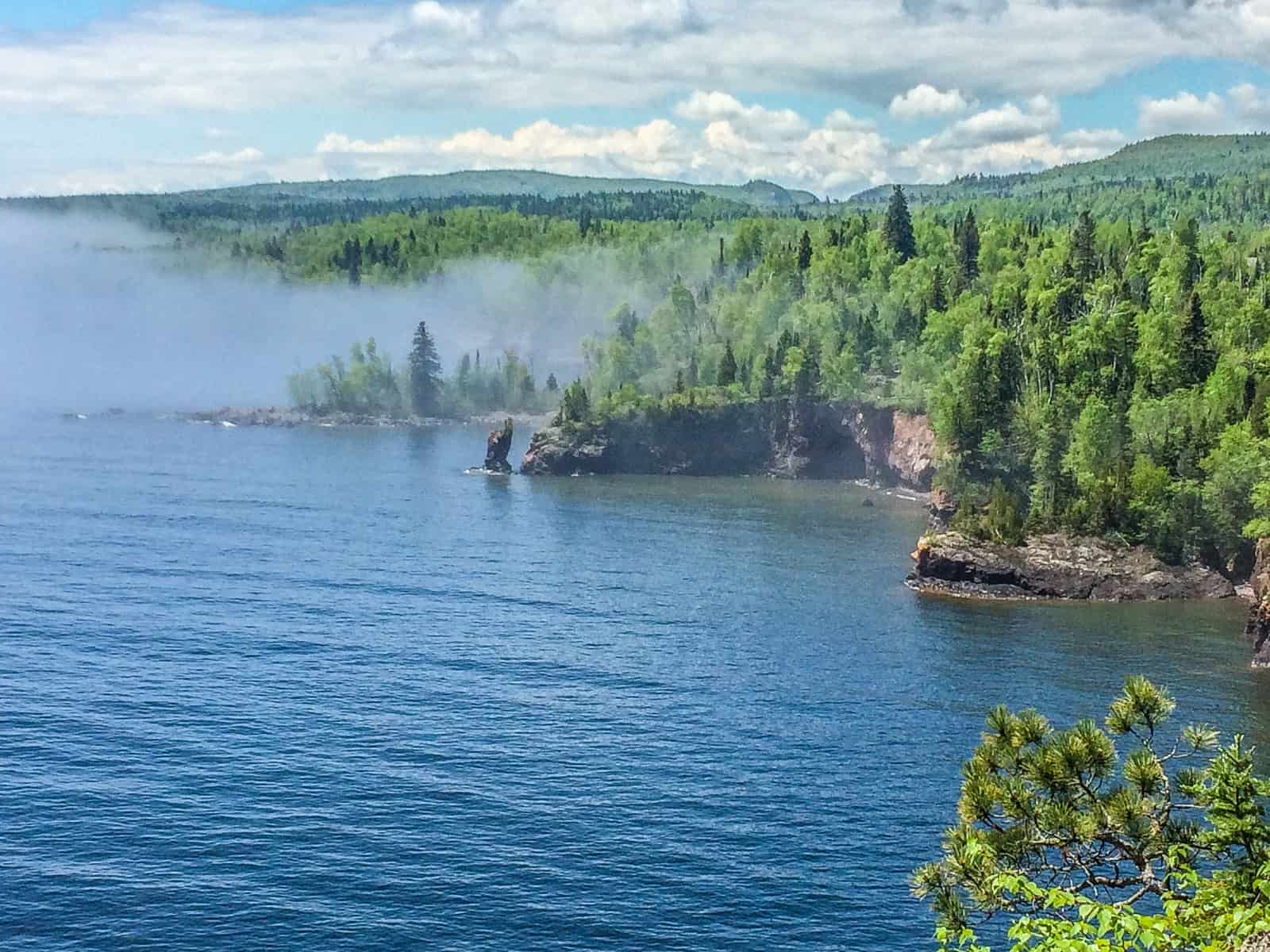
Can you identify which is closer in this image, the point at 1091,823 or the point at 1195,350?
the point at 1091,823

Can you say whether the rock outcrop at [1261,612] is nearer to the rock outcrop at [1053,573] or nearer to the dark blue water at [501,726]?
the dark blue water at [501,726]

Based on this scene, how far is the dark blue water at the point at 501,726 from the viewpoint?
67.5 meters

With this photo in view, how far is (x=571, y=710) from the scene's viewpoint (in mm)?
96500

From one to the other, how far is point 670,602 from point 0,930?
7342 centimetres

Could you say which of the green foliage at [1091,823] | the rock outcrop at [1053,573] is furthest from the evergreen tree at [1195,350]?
the green foliage at [1091,823]

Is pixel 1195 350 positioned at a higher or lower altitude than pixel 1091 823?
higher

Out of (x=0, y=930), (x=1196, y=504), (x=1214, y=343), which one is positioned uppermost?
(x=1214, y=343)

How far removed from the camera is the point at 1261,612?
368ft

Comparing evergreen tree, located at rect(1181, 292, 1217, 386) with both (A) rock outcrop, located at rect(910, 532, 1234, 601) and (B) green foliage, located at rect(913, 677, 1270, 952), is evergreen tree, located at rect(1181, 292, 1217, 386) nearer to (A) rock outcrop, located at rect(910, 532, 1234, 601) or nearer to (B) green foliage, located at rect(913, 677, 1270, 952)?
(A) rock outcrop, located at rect(910, 532, 1234, 601)

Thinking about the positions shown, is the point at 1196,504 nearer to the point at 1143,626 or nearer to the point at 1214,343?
the point at 1143,626

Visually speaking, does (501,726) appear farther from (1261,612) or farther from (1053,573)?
(1053,573)

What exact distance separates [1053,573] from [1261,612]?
25.7 metres

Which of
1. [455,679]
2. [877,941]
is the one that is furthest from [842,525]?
[877,941]

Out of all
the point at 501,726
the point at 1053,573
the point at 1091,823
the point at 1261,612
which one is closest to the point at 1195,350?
the point at 1053,573
